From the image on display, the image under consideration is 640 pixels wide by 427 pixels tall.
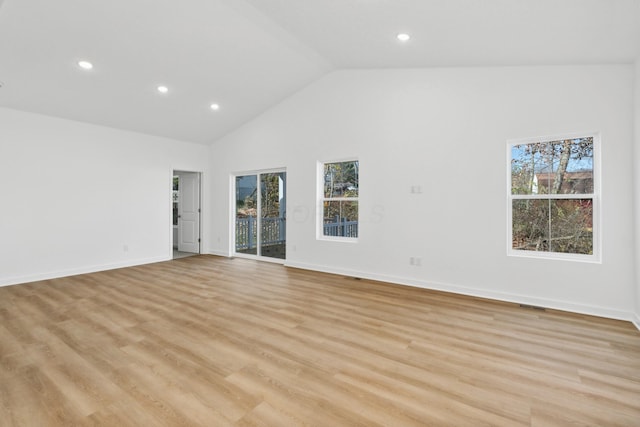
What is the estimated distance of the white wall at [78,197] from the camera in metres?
4.69

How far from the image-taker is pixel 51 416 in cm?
176

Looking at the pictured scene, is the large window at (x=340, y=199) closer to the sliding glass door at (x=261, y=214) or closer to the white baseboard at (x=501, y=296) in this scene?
the white baseboard at (x=501, y=296)

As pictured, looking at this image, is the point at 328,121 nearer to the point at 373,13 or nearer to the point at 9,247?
the point at 373,13

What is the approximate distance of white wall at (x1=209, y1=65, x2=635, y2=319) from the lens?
3.29 meters

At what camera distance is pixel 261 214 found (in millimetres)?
6695

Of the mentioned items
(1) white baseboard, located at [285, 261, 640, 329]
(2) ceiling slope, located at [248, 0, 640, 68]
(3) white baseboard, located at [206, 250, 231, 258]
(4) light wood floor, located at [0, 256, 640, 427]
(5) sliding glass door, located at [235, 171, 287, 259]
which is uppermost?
(2) ceiling slope, located at [248, 0, 640, 68]

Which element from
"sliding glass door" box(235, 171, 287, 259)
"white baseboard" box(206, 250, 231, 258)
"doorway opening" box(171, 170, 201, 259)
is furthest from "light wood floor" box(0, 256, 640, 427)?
"doorway opening" box(171, 170, 201, 259)

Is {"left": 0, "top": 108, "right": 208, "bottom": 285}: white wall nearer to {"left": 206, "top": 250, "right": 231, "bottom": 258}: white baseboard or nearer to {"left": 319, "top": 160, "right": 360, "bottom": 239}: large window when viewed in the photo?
{"left": 206, "top": 250, "right": 231, "bottom": 258}: white baseboard

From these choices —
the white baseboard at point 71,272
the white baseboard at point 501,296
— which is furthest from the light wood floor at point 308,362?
the white baseboard at point 71,272

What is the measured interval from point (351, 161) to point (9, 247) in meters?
5.45

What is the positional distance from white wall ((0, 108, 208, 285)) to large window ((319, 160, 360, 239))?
3482 mm

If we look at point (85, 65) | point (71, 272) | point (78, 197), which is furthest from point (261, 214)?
point (85, 65)

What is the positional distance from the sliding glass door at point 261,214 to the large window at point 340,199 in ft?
3.36

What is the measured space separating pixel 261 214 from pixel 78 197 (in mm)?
3226
